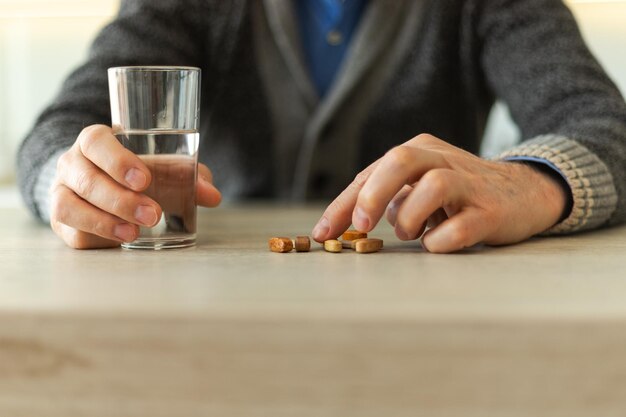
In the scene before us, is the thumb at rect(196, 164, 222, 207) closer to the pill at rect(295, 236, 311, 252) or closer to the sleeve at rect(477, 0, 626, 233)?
the pill at rect(295, 236, 311, 252)

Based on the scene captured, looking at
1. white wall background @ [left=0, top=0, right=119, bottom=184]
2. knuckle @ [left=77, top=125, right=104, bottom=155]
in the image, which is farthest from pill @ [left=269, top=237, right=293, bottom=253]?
white wall background @ [left=0, top=0, right=119, bottom=184]

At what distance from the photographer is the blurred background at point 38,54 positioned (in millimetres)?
2686

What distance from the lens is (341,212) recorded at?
2.61ft

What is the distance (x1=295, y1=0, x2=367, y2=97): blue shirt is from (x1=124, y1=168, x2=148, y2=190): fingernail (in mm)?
809

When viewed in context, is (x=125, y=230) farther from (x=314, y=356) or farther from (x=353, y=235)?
(x=314, y=356)

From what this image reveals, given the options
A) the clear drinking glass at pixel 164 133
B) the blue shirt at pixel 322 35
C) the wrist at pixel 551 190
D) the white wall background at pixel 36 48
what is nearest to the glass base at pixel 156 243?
the clear drinking glass at pixel 164 133

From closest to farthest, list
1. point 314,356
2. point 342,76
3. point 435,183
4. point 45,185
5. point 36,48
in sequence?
point 314,356
point 435,183
point 45,185
point 342,76
point 36,48

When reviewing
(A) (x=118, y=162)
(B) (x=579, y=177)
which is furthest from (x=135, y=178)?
(B) (x=579, y=177)

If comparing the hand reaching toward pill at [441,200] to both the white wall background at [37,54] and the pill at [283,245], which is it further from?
the white wall background at [37,54]

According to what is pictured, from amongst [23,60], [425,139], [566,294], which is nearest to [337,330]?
[566,294]

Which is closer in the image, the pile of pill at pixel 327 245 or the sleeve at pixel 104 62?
the pile of pill at pixel 327 245

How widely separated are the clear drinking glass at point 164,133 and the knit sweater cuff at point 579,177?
0.38 m

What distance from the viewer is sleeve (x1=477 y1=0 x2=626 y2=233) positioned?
0.93 metres

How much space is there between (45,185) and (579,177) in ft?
2.15
